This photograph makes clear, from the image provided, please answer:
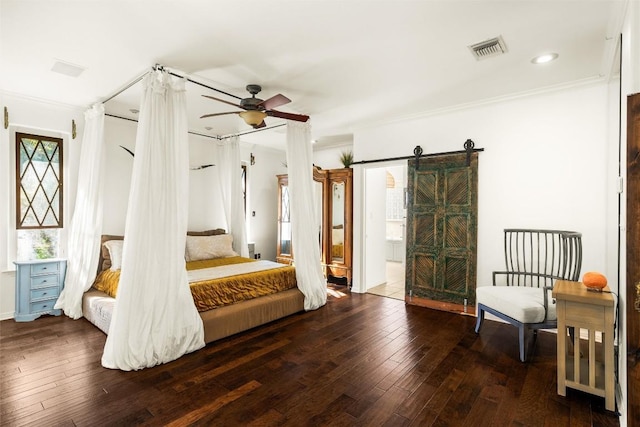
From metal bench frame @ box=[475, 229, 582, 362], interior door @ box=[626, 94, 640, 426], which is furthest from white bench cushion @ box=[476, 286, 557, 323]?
interior door @ box=[626, 94, 640, 426]

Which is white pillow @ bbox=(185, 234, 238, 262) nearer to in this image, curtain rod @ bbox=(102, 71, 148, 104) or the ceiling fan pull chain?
curtain rod @ bbox=(102, 71, 148, 104)

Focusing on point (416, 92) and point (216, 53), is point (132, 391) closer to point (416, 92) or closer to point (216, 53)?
point (216, 53)

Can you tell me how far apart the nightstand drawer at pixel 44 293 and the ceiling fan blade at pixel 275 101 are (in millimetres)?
3437

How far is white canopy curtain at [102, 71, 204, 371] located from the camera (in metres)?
2.63

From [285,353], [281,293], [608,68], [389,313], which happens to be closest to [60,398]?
[285,353]

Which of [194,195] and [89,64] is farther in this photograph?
[194,195]

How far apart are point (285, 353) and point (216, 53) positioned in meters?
2.79

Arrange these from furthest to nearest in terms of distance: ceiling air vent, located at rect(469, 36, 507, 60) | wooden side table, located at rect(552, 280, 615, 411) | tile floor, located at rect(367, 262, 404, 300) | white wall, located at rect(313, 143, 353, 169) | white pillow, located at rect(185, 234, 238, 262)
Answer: white wall, located at rect(313, 143, 353, 169), tile floor, located at rect(367, 262, 404, 300), white pillow, located at rect(185, 234, 238, 262), ceiling air vent, located at rect(469, 36, 507, 60), wooden side table, located at rect(552, 280, 615, 411)

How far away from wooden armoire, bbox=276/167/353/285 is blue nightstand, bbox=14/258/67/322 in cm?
320

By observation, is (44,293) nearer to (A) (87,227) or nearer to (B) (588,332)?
(A) (87,227)

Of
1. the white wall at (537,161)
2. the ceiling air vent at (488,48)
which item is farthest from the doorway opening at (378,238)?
the ceiling air vent at (488,48)

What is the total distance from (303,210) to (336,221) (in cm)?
165

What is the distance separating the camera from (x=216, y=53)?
9.14 ft

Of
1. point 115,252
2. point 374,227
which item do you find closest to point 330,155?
point 374,227
